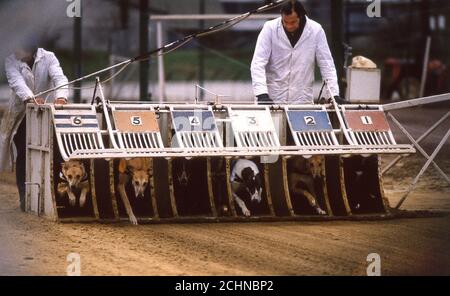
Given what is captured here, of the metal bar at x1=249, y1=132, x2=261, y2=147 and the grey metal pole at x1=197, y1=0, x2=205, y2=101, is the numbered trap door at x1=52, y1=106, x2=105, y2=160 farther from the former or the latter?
the grey metal pole at x1=197, y1=0, x2=205, y2=101

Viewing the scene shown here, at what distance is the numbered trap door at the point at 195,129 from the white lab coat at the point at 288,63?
29.5 inches

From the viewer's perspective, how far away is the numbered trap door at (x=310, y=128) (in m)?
9.95

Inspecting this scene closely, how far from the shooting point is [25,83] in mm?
10539

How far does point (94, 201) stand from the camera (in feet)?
31.6

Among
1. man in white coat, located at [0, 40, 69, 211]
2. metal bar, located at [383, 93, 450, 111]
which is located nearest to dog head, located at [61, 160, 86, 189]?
man in white coat, located at [0, 40, 69, 211]

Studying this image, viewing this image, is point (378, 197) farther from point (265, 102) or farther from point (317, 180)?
point (265, 102)

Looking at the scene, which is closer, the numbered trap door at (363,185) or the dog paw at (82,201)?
the dog paw at (82,201)

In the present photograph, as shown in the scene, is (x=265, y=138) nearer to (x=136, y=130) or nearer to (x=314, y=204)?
(x=314, y=204)

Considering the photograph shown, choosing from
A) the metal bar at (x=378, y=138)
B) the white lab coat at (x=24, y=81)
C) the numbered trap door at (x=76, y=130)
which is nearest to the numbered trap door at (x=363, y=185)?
the metal bar at (x=378, y=138)

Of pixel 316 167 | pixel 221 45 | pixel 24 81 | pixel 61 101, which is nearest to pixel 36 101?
pixel 61 101

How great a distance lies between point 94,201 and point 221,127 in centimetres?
121

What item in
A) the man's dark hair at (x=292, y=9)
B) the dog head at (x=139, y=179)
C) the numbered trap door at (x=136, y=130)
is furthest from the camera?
the man's dark hair at (x=292, y=9)

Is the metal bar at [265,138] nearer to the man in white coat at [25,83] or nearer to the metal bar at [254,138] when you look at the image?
the metal bar at [254,138]

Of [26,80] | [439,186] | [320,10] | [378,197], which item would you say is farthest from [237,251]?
[320,10]
